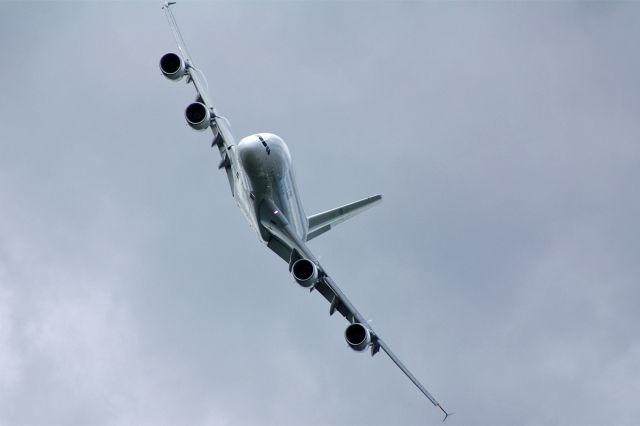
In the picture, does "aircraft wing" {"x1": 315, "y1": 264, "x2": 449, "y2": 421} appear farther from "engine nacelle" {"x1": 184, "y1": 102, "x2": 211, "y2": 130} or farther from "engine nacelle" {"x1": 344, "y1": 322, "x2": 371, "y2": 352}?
"engine nacelle" {"x1": 184, "y1": 102, "x2": 211, "y2": 130}

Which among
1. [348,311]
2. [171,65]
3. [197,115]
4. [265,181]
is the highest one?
[171,65]

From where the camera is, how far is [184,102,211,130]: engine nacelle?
178 feet

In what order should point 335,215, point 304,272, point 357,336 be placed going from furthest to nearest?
1. point 335,215
2. point 357,336
3. point 304,272

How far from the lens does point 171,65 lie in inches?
2140

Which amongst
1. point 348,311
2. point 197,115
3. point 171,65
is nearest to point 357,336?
point 348,311

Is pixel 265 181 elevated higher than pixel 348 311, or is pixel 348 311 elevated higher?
pixel 265 181

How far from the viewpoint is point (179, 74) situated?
54.5m

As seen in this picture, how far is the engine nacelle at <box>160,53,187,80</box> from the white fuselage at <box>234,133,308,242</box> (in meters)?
5.72

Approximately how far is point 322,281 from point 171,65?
1533 centimetres

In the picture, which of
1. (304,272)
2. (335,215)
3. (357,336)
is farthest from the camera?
(335,215)

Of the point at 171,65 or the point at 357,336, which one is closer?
the point at 171,65

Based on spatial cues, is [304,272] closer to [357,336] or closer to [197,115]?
[357,336]

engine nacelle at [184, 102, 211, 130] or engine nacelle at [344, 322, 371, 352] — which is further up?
engine nacelle at [184, 102, 211, 130]

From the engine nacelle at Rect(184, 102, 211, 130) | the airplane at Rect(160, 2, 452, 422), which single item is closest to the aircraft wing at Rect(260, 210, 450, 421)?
the airplane at Rect(160, 2, 452, 422)
